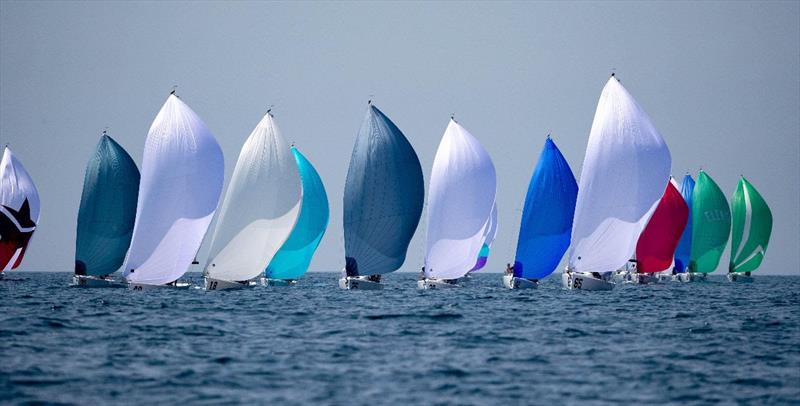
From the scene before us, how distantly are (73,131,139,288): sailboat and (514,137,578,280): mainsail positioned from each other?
21.4 meters

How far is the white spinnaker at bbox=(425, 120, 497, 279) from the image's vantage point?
Result: 186 feet

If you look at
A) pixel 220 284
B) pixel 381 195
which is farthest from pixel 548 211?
pixel 220 284

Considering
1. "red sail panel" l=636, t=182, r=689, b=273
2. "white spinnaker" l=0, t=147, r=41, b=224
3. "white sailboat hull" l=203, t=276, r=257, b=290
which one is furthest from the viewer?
"white spinnaker" l=0, t=147, r=41, b=224

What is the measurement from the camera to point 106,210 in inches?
2189

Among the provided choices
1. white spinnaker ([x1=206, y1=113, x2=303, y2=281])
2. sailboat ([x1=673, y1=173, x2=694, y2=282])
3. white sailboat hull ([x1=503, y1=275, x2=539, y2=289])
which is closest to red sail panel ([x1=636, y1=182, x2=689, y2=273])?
white sailboat hull ([x1=503, y1=275, x2=539, y2=289])

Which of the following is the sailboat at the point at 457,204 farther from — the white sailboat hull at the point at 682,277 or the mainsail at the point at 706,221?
the mainsail at the point at 706,221

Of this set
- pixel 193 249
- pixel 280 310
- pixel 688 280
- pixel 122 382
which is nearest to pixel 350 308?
pixel 280 310

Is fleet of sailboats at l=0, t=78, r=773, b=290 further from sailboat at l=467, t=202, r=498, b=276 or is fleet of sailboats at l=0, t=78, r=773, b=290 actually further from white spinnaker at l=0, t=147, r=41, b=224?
sailboat at l=467, t=202, r=498, b=276

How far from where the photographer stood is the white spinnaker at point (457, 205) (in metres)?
56.8

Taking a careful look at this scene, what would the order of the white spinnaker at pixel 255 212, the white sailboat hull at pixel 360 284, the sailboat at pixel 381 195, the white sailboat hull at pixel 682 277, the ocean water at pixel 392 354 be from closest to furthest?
the ocean water at pixel 392 354
the white spinnaker at pixel 255 212
the sailboat at pixel 381 195
the white sailboat hull at pixel 360 284
the white sailboat hull at pixel 682 277

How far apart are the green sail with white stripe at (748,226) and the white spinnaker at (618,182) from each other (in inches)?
1791

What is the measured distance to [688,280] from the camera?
87312 millimetres

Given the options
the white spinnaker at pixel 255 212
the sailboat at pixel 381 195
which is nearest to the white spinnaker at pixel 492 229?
the sailboat at pixel 381 195

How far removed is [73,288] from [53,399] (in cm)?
4490
